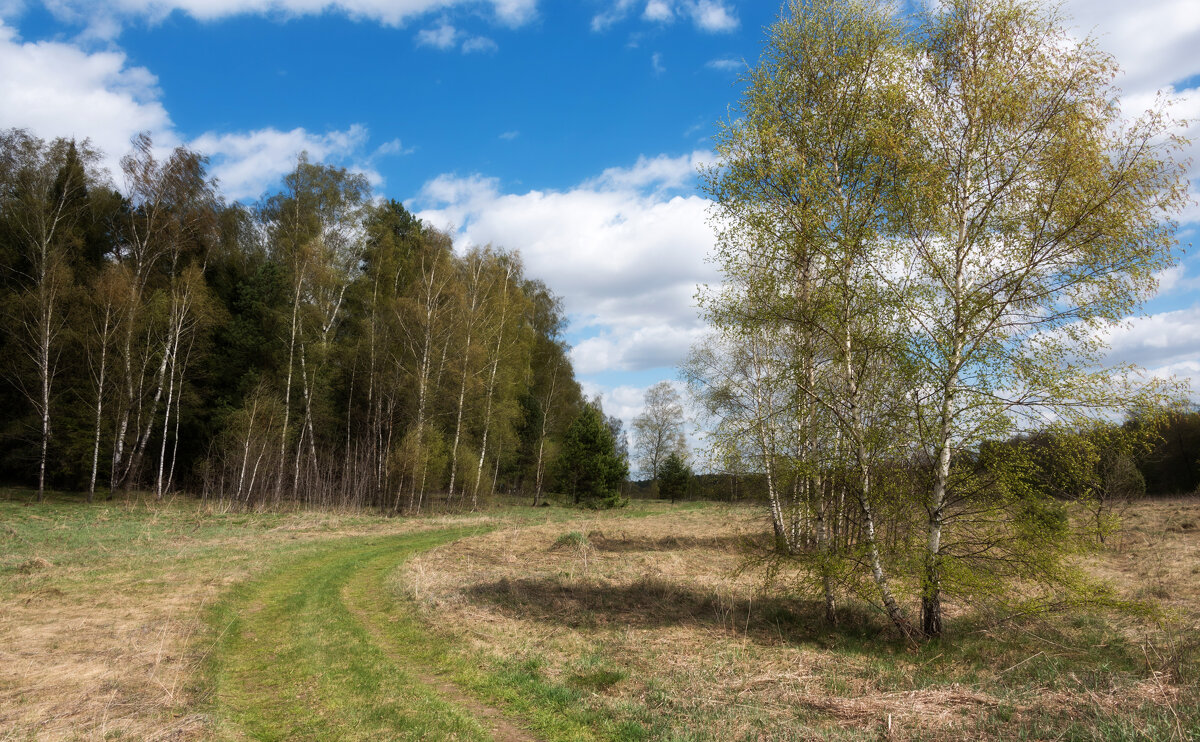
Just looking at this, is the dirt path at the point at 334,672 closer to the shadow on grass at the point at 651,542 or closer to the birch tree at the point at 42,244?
the shadow on grass at the point at 651,542

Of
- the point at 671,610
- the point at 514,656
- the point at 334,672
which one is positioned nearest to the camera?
the point at 334,672

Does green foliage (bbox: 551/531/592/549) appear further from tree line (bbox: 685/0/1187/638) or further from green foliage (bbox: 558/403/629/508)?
green foliage (bbox: 558/403/629/508)

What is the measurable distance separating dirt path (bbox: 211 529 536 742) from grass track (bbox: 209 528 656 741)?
1 cm

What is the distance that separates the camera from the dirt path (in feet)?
18.4

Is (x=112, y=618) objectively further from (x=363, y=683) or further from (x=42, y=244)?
(x=42, y=244)

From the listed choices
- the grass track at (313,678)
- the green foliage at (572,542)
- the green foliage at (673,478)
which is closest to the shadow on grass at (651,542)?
the green foliage at (572,542)

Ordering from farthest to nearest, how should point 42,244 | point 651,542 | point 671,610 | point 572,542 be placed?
point 42,244, point 651,542, point 572,542, point 671,610

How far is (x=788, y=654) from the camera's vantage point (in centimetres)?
806

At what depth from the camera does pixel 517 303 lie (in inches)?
1309

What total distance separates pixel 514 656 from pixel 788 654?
11.8 ft

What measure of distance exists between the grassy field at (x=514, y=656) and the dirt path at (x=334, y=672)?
34 millimetres

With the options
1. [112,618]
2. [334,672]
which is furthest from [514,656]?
[112,618]

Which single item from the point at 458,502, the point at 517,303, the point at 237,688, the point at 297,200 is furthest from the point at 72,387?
the point at 237,688

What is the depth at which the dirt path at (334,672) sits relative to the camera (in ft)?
18.4
